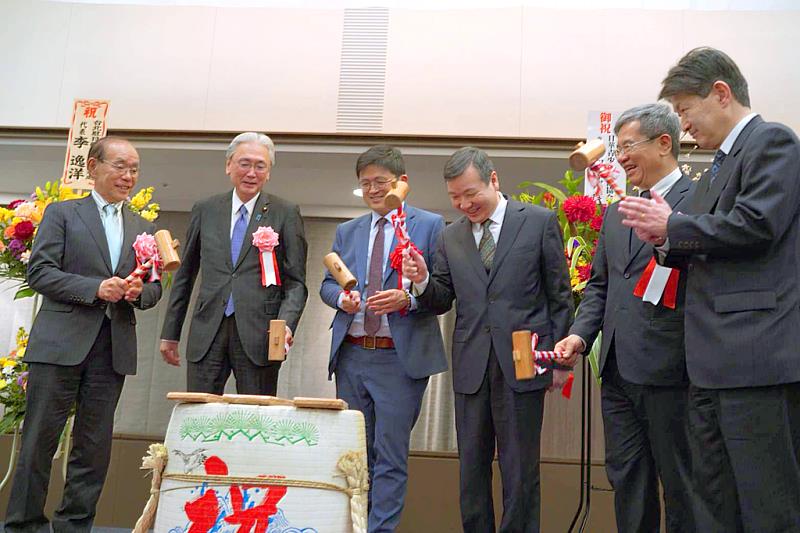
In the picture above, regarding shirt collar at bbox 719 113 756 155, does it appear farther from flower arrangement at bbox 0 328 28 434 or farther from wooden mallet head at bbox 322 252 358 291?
flower arrangement at bbox 0 328 28 434

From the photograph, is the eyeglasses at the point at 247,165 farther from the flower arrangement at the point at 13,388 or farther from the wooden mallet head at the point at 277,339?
the flower arrangement at the point at 13,388

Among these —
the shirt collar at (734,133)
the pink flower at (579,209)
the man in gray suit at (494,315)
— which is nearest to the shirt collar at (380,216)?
the man in gray suit at (494,315)

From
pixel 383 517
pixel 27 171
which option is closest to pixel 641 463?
pixel 383 517

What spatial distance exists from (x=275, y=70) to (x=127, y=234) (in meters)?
2.61

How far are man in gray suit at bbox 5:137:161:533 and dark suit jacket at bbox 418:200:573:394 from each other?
3.79 ft

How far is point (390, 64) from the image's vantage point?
534 cm

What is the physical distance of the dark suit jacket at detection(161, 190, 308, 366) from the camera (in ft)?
9.71

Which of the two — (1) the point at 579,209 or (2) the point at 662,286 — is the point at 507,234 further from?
(1) the point at 579,209

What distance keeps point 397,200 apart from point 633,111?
2.65 feet

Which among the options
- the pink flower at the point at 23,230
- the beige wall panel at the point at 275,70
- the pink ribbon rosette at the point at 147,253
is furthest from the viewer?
the beige wall panel at the point at 275,70

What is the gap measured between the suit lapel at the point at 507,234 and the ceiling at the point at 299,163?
7.64 feet

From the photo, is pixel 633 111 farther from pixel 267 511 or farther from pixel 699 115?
pixel 267 511

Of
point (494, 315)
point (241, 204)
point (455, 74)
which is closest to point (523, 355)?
point (494, 315)

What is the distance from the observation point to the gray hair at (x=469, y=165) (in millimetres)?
2746
